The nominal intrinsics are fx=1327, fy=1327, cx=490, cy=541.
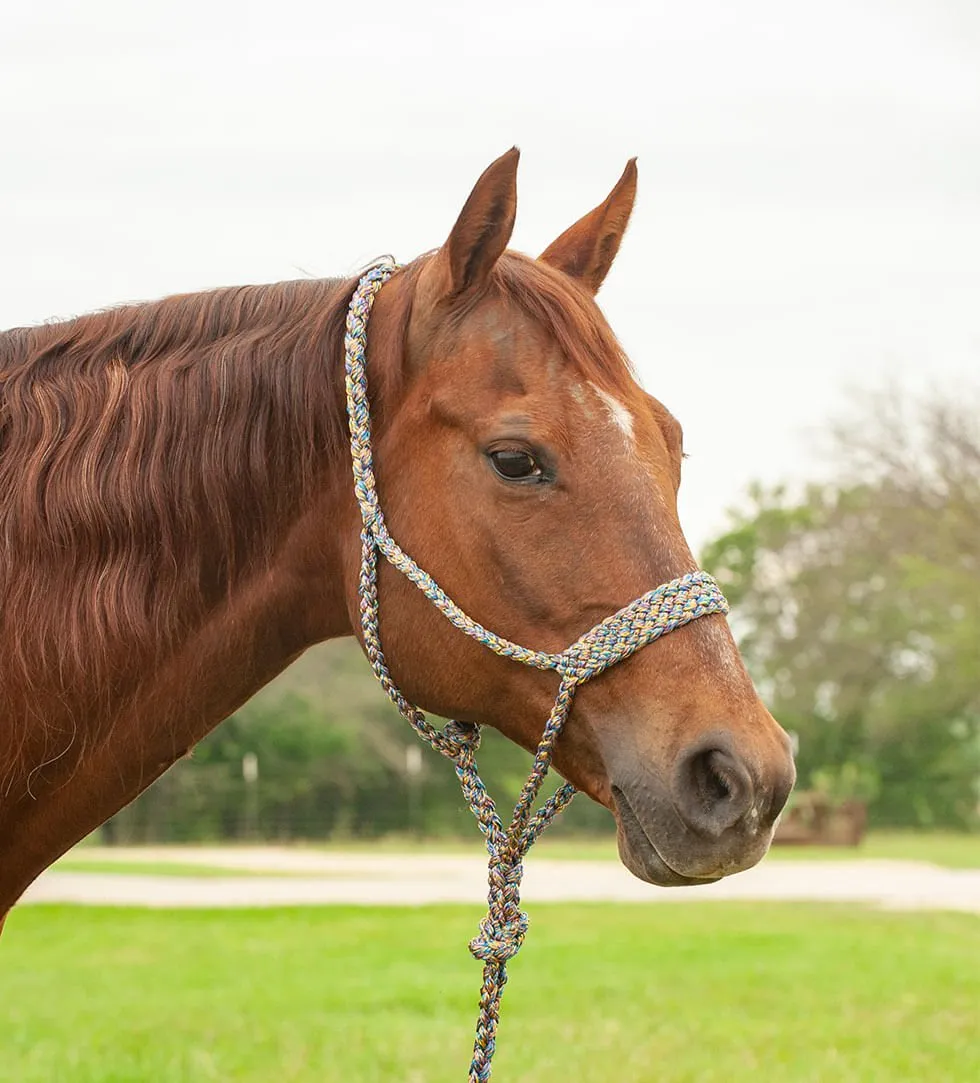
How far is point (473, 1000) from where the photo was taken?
8.59m

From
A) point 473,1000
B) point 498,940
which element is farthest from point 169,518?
point 473,1000

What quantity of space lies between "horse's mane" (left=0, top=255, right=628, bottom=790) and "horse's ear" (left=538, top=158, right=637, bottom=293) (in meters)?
0.27

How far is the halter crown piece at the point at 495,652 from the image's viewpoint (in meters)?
2.61

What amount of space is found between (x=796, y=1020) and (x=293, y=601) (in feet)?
20.1

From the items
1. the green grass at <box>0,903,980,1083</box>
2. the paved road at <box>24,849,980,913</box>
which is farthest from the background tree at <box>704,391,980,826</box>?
the green grass at <box>0,903,980,1083</box>

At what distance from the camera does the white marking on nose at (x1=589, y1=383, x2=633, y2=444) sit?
107 inches

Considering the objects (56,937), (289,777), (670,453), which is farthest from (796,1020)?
(289,777)

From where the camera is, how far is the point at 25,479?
112 inches

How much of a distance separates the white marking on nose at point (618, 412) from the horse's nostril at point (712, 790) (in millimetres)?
677

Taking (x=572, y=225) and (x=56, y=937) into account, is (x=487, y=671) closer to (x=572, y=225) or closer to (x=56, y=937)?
(x=572, y=225)

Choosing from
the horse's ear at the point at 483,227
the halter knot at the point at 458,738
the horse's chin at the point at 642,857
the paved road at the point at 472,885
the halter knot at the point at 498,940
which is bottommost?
the paved road at the point at 472,885

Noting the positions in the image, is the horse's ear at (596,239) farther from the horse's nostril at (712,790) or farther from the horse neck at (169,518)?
the horse's nostril at (712,790)

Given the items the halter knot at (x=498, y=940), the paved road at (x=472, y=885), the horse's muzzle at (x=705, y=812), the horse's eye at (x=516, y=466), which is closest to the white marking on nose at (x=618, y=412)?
the horse's eye at (x=516, y=466)

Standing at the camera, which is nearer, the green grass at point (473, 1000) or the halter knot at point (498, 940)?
the halter knot at point (498, 940)
